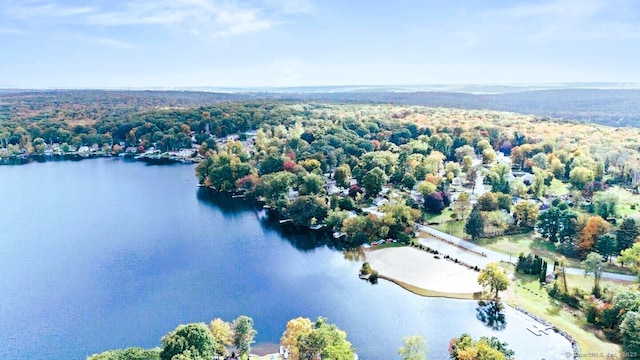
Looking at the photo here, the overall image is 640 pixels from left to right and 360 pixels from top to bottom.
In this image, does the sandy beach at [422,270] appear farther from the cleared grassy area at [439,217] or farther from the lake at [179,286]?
the cleared grassy area at [439,217]

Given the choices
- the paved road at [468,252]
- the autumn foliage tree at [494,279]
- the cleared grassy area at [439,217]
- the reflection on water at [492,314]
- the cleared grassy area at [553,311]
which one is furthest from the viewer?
the cleared grassy area at [439,217]

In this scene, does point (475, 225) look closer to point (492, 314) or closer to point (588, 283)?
point (588, 283)

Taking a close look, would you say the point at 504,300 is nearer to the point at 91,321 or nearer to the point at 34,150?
the point at 91,321

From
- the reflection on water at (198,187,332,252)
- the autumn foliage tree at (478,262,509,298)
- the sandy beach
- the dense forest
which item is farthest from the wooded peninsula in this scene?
the dense forest

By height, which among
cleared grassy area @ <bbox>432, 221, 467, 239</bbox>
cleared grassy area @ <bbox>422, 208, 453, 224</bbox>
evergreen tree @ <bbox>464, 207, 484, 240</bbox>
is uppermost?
evergreen tree @ <bbox>464, 207, 484, 240</bbox>

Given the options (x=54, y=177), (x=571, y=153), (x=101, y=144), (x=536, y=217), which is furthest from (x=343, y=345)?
(x=101, y=144)

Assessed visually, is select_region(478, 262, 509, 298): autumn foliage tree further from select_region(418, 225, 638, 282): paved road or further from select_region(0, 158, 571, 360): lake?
select_region(418, 225, 638, 282): paved road

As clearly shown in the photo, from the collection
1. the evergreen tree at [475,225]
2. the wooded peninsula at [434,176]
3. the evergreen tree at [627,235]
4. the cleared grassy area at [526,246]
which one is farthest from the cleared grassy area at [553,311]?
the evergreen tree at [627,235]
